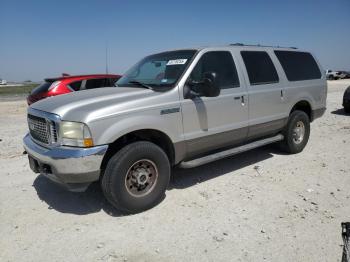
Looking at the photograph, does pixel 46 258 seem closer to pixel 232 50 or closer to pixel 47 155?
pixel 47 155

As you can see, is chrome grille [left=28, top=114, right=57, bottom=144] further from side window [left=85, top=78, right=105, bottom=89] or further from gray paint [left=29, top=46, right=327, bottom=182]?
side window [left=85, top=78, right=105, bottom=89]

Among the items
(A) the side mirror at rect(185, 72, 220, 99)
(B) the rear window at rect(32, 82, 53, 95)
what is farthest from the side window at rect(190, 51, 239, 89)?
(B) the rear window at rect(32, 82, 53, 95)

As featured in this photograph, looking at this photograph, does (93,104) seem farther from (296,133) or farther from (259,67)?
(296,133)

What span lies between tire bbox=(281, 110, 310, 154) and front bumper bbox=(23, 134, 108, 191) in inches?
154

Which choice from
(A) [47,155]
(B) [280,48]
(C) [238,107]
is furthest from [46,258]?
(B) [280,48]

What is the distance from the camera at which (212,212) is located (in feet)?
12.9

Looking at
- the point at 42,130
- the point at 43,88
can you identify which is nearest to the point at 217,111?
the point at 42,130

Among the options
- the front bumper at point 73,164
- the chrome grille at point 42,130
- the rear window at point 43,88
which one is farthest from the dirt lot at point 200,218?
the rear window at point 43,88

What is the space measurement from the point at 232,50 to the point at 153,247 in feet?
10.7

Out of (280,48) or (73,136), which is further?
(280,48)

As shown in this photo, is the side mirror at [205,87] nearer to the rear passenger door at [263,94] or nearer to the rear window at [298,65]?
the rear passenger door at [263,94]

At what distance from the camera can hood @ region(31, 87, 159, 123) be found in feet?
11.6

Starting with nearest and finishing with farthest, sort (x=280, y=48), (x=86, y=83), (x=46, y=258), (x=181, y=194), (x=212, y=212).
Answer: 1. (x=46, y=258)
2. (x=212, y=212)
3. (x=181, y=194)
4. (x=280, y=48)
5. (x=86, y=83)

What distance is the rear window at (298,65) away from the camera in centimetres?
598
